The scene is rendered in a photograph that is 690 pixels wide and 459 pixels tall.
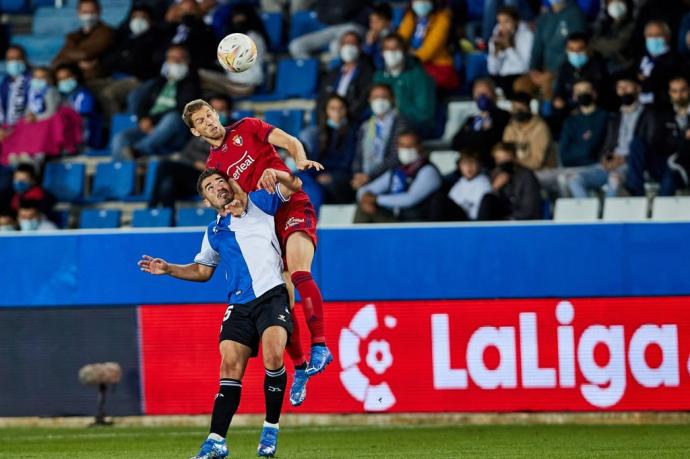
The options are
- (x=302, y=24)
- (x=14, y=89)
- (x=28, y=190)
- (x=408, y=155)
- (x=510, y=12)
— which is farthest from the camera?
(x=302, y=24)

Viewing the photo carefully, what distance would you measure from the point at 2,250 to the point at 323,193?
3.84 meters

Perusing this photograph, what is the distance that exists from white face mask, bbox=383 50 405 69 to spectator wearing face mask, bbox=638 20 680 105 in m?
2.82

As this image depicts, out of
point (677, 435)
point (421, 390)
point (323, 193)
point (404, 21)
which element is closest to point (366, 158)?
point (323, 193)

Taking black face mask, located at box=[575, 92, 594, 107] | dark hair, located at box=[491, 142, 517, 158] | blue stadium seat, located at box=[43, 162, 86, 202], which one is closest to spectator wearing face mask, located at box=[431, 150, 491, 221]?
dark hair, located at box=[491, 142, 517, 158]

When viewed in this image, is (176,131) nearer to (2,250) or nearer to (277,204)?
(2,250)

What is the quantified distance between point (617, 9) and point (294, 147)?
7.97 m

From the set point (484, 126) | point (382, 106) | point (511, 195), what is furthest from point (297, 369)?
point (382, 106)

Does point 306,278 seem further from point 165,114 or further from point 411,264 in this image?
point 165,114

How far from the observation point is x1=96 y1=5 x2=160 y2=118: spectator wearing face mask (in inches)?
787

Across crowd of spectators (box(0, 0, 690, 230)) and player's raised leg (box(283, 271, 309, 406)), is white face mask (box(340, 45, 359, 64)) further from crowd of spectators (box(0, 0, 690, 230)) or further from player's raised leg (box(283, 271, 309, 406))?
player's raised leg (box(283, 271, 309, 406))

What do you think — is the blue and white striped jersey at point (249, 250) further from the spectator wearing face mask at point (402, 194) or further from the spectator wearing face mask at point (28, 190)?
the spectator wearing face mask at point (28, 190)

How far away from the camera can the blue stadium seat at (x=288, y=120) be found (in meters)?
18.2

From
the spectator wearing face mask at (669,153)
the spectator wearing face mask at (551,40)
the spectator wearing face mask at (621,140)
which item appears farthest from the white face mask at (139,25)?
the spectator wearing face mask at (669,153)

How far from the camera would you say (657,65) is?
16141 millimetres
